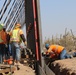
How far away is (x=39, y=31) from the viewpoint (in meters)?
12.3

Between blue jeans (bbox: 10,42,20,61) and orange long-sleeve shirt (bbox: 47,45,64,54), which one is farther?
A: orange long-sleeve shirt (bbox: 47,45,64,54)

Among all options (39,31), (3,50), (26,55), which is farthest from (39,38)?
(26,55)

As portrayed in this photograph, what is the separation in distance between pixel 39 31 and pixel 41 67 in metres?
1.39

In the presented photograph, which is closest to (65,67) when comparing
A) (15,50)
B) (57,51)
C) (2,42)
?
(15,50)

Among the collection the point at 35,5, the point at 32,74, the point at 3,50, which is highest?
the point at 35,5

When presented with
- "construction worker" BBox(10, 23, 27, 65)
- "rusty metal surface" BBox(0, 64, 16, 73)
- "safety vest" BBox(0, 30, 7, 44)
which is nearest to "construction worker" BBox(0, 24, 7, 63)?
"safety vest" BBox(0, 30, 7, 44)

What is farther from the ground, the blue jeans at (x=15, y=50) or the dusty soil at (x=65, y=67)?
the blue jeans at (x=15, y=50)

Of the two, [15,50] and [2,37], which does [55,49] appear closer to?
[15,50]

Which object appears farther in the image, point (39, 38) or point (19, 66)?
point (39, 38)

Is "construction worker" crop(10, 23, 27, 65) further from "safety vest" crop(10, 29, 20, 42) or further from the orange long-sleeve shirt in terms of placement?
the orange long-sleeve shirt

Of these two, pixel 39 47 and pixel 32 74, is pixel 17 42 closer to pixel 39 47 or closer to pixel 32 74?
pixel 39 47

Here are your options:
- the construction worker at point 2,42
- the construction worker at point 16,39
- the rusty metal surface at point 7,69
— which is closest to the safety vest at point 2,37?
the construction worker at point 2,42

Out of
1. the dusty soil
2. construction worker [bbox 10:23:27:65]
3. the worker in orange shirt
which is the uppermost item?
construction worker [bbox 10:23:27:65]

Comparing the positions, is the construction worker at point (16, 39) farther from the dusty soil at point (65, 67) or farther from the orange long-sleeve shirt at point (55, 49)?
the orange long-sleeve shirt at point (55, 49)
